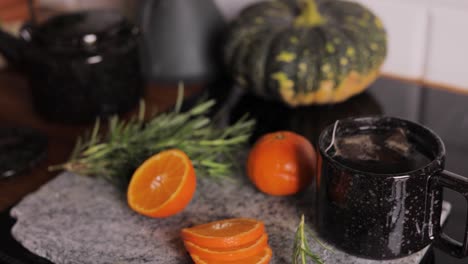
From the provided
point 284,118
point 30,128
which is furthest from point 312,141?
point 30,128

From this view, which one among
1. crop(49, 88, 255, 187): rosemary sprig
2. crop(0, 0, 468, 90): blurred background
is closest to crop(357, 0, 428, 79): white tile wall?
crop(0, 0, 468, 90): blurred background

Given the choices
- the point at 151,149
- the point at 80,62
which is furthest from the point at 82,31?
the point at 151,149

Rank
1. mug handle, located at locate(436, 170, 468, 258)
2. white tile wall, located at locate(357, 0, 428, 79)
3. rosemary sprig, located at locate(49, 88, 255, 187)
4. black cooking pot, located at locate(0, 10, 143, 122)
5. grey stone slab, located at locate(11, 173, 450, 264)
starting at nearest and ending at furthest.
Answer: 1. mug handle, located at locate(436, 170, 468, 258)
2. grey stone slab, located at locate(11, 173, 450, 264)
3. rosemary sprig, located at locate(49, 88, 255, 187)
4. black cooking pot, located at locate(0, 10, 143, 122)
5. white tile wall, located at locate(357, 0, 428, 79)

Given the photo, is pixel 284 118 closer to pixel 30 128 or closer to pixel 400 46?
pixel 400 46

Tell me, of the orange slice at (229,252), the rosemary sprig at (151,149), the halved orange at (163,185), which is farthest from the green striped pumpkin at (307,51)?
the orange slice at (229,252)

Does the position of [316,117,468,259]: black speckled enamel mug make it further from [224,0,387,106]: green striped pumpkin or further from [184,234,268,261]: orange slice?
[224,0,387,106]: green striped pumpkin

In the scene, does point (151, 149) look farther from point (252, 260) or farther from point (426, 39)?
point (426, 39)
